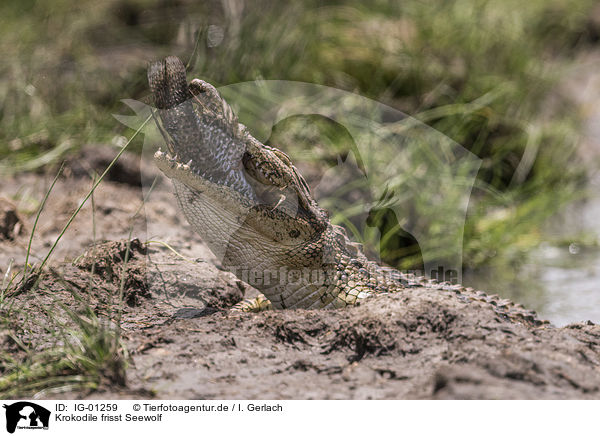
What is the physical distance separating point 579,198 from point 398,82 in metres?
1.91

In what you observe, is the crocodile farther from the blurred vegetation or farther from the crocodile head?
the blurred vegetation

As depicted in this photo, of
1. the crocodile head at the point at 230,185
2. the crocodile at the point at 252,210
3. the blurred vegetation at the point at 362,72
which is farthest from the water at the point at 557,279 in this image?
the crocodile head at the point at 230,185

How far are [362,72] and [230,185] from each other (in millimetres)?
3845

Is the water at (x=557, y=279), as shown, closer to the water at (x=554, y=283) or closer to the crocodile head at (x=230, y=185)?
the water at (x=554, y=283)

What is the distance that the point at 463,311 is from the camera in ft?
6.79

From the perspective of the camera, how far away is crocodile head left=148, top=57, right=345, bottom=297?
220 cm

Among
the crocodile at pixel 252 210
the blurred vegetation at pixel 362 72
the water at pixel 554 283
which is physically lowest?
the crocodile at pixel 252 210

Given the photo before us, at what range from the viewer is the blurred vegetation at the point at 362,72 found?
4645 millimetres

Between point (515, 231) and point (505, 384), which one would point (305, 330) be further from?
point (515, 231)

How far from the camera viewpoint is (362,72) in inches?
230
